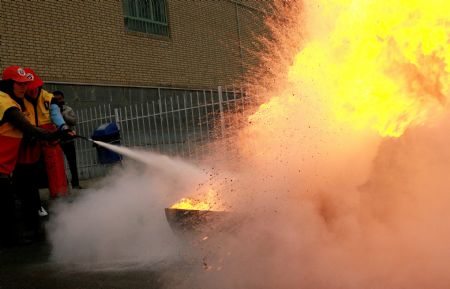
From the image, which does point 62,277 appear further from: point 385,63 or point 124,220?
point 385,63

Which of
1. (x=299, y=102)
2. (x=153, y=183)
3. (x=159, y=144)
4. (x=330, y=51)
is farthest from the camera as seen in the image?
(x=159, y=144)

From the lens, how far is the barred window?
1193cm

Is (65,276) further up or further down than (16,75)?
further down

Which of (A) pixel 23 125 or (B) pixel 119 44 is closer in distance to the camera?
(A) pixel 23 125

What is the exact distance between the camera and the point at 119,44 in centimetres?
1152

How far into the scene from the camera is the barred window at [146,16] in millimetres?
11930

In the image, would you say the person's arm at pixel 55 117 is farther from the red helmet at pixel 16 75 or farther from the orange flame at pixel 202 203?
the orange flame at pixel 202 203

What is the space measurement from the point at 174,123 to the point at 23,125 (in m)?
3.70

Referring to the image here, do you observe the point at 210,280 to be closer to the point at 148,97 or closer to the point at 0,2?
the point at 0,2

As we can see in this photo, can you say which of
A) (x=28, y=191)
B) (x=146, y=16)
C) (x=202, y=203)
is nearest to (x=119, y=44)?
(x=146, y=16)

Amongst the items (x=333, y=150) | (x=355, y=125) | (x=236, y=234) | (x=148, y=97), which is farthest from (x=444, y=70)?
(x=148, y=97)

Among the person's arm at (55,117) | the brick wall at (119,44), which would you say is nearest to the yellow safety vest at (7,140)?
the person's arm at (55,117)

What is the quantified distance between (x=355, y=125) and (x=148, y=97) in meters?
8.97

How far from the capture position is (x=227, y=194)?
4.50 metres
